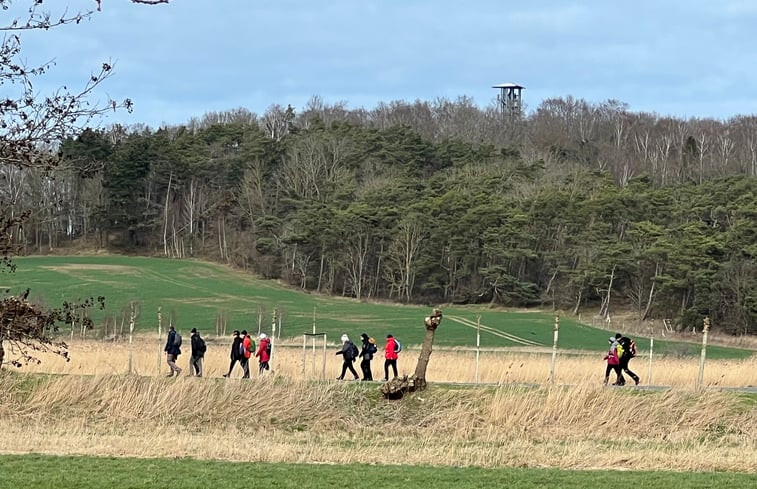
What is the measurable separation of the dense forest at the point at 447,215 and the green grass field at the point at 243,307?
417cm

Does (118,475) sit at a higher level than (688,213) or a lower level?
lower

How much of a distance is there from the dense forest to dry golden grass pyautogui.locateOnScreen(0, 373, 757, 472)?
44.5m

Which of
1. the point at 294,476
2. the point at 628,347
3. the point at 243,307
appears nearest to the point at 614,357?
the point at 628,347

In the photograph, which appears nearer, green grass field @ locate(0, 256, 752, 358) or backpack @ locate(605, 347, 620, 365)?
backpack @ locate(605, 347, 620, 365)

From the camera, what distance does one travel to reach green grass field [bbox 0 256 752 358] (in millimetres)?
56438

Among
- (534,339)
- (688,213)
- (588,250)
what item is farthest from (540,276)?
(534,339)

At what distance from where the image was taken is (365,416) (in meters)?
21.4

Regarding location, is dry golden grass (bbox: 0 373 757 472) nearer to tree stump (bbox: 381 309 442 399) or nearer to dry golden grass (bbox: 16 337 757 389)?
tree stump (bbox: 381 309 442 399)

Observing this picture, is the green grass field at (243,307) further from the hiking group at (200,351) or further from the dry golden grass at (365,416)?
the dry golden grass at (365,416)

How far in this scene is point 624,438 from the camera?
64.7 feet

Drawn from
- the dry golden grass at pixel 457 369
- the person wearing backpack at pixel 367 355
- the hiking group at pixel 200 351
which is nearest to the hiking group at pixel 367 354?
the person wearing backpack at pixel 367 355

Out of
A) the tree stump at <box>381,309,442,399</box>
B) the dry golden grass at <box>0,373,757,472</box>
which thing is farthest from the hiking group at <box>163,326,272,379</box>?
the tree stump at <box>381,309,442,399</box>

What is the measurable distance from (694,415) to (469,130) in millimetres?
110045

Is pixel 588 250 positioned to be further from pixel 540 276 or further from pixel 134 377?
pixel 134 377
